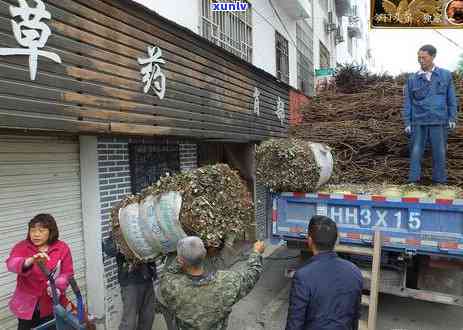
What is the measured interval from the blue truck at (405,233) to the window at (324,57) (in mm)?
14541

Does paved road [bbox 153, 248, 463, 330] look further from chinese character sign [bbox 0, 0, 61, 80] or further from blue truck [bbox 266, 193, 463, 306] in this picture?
chinese character sign [bbox 0, 0, 61, 80]

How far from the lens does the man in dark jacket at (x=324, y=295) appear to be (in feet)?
8.36

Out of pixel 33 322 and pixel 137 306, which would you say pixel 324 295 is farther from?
pixel 33 322

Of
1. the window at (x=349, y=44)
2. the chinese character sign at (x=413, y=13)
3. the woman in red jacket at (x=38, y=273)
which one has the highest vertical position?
the window at (x=349, y=44)

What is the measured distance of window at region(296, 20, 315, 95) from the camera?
13.9 m

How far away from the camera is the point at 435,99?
5297 mm

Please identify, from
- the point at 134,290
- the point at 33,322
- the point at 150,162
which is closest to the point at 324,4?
the point at 150,162

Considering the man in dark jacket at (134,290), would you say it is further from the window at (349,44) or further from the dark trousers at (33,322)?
the window at (349,44)

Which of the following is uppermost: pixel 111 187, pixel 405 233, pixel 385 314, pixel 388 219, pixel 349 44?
pixel 349 44

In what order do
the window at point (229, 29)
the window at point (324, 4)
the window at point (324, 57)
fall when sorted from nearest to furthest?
the window at point (229, 29) → the window at point (324, 4) → the window at point (324, 57)

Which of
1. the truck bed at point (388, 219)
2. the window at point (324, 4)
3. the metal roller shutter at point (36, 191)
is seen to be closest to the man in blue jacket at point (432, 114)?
the truck bed at point (388, 219)

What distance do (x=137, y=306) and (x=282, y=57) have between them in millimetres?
9276

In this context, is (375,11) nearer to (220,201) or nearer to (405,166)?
(405,166)

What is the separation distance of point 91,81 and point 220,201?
5.72ft
